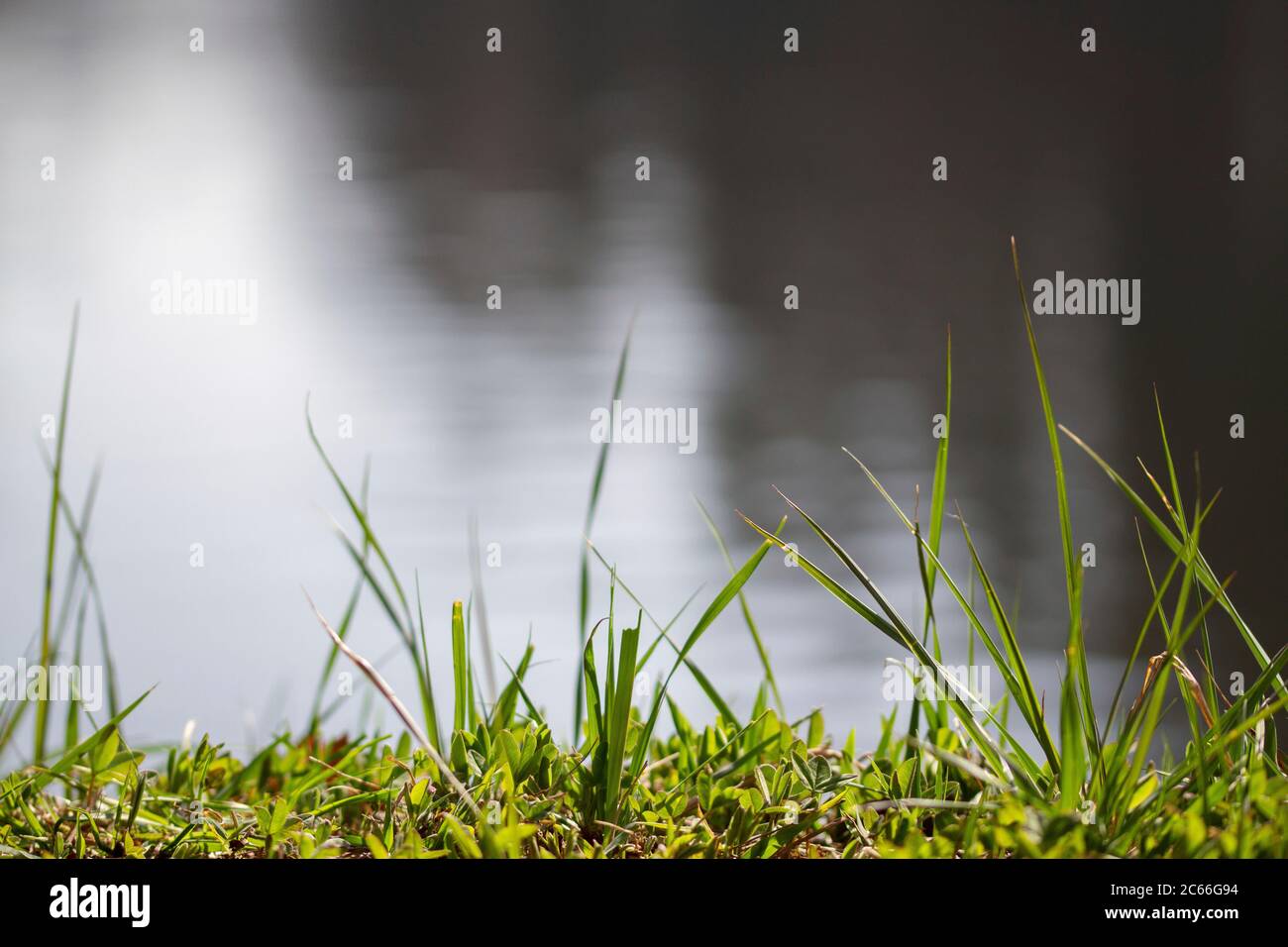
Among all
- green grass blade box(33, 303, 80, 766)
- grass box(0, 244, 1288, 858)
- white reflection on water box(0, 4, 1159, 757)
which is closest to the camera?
grass box(0, 244, 1288, 858)

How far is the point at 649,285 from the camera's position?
7.98 feet

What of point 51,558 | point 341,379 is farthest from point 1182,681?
point 341,379

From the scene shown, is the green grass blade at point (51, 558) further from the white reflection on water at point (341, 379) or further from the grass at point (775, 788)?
the white reflection on water at point (341, 379)

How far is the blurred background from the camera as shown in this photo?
177 centimetres

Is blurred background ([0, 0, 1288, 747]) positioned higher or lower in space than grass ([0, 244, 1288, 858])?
higher

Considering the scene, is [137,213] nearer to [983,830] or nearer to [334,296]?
[334,296]

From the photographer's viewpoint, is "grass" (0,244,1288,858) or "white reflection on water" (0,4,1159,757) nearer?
"grass" (0,244,1288,858)

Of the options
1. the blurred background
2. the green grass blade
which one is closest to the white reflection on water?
the blurred background

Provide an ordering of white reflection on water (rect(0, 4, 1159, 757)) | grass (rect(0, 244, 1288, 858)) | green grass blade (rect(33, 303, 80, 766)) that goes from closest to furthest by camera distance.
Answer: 1. grass (rect(0, 244, 1288, 858))
2. green grass blade (rect(33, 303, 80, 766))
3. white reflection on water (rect(0, 4, 1159, 757))

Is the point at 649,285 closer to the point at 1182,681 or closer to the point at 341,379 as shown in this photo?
the point at 341,379

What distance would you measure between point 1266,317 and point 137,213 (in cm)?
289

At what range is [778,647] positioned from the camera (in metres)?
1.69

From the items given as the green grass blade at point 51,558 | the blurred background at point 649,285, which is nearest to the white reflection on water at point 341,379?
the blurred background at point 649,285

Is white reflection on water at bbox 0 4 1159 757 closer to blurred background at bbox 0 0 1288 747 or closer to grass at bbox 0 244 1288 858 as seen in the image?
blurred background at bbox 0 0 1288 747
